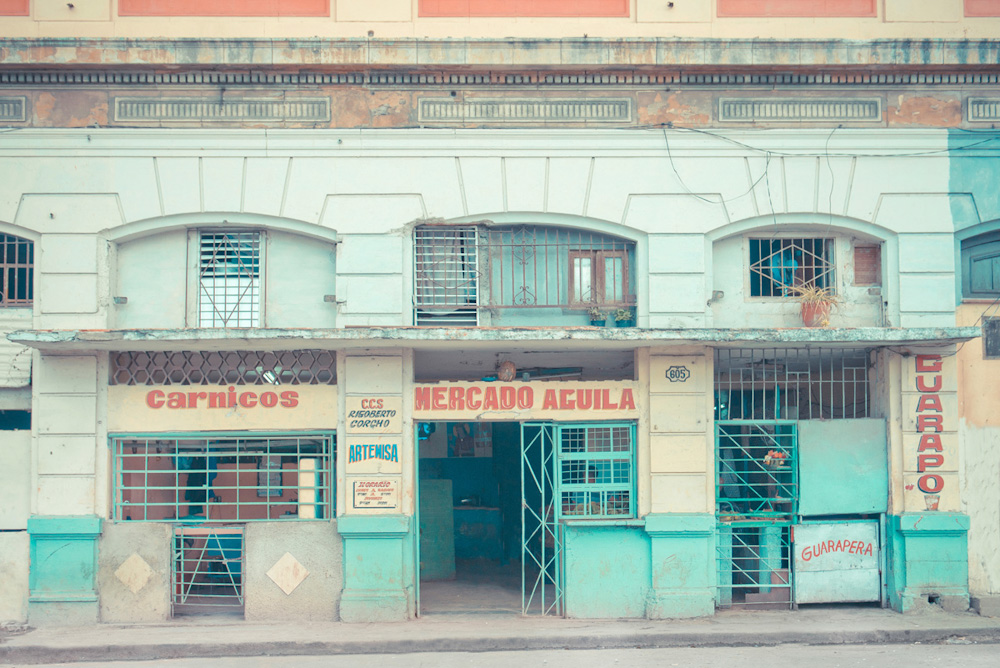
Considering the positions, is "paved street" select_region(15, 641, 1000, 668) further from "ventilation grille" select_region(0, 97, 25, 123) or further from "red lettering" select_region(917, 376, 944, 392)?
"ventilation grille" select_region(0, 97, 25, 123)

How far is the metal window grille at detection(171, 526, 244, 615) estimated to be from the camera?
10688 mm

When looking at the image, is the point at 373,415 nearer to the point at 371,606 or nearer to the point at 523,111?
the point at 371,606

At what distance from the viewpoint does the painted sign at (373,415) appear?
10617mm

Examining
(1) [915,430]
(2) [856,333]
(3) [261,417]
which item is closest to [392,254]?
(3) [261,417]

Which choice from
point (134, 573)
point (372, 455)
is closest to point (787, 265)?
point (372, 455)

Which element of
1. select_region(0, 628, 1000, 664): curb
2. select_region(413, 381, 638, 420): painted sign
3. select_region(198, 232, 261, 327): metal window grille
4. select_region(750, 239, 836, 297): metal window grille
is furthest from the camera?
select_region(750, 239, 836, 297): metal window grille

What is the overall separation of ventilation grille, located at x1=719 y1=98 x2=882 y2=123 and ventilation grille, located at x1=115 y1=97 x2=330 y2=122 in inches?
204

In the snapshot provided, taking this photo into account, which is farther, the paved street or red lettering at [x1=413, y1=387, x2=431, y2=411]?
red lettering at [x1=413, y1=387, x2=431, y2=411]

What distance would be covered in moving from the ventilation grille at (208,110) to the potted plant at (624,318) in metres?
4.46

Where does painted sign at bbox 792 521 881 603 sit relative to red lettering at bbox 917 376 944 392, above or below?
below

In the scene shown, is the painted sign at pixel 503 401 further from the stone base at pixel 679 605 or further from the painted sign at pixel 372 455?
the stone base at pixel 679 605

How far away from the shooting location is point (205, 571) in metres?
11.3

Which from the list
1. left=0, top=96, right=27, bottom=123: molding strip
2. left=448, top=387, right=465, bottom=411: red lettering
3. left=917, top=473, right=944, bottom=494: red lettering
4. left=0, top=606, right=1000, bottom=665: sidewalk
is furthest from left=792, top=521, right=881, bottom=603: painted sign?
left=0, top=96, right=27, bottom=123: molding strip

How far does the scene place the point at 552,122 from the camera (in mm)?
10961
